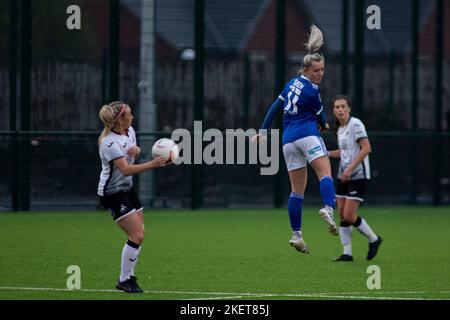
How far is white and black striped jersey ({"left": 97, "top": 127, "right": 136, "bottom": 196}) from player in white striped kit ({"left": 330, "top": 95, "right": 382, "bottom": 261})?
409 centimetres

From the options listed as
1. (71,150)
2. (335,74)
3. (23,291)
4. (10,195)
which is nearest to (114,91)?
(71,150)

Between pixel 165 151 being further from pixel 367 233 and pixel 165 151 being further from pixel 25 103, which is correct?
pixel 25 103

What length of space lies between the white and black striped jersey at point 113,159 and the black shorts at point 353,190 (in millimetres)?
4489

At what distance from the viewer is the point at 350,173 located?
14.3 metres

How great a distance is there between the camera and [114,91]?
21.2 metres

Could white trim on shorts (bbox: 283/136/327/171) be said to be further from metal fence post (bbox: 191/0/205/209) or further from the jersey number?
metal fence post (bbox: 191/0/205/209)

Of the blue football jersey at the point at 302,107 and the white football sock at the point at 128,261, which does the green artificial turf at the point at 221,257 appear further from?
the blue football jersey at the point at 302,107

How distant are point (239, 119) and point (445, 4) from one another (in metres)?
5.20

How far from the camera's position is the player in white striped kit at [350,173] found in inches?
562

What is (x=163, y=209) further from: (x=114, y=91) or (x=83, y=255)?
(x=83, y=255)

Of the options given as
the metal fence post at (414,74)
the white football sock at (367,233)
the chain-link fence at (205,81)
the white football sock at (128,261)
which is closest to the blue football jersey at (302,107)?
the white football sock at (128,261)

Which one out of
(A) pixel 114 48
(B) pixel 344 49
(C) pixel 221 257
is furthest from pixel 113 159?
(B) pixel 344 49

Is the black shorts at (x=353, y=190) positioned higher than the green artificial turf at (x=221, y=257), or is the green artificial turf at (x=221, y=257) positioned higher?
the black shorts at (x=353, y=190)

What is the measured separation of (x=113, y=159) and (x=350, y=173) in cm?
455
